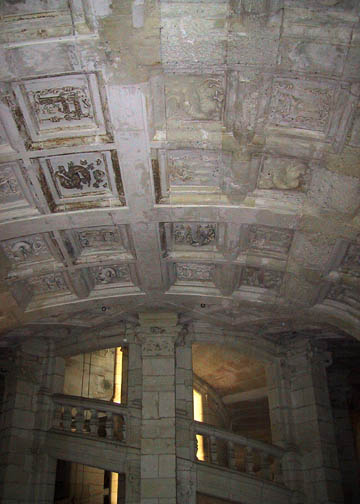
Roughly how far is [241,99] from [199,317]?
545 cm

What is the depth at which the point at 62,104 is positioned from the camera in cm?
590

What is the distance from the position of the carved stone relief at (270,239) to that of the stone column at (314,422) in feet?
12.7

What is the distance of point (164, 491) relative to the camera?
8.69m

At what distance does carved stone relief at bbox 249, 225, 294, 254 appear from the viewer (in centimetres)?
773

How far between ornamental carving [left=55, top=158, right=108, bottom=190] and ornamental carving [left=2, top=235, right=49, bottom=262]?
129 cm

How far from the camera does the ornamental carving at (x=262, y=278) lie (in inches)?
342

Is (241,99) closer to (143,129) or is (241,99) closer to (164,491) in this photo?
(143,129)

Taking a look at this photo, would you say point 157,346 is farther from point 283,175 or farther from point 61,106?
point 61,106

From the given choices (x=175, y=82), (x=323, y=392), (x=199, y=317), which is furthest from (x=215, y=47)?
(x=323, y=392)

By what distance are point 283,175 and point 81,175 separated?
105 inches

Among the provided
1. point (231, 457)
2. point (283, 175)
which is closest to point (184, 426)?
point (231, 457)

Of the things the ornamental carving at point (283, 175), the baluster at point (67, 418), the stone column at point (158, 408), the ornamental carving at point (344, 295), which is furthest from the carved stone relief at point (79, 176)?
the baluster at point (67, 418)

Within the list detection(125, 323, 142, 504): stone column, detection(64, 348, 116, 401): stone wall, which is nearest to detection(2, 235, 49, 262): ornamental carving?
detection(125, 323, 142, 504): stone column

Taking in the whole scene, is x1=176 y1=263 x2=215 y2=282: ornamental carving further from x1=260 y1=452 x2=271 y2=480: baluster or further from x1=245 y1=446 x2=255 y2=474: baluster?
x1=260 y1=452 x2=271 y2=480: baluster
